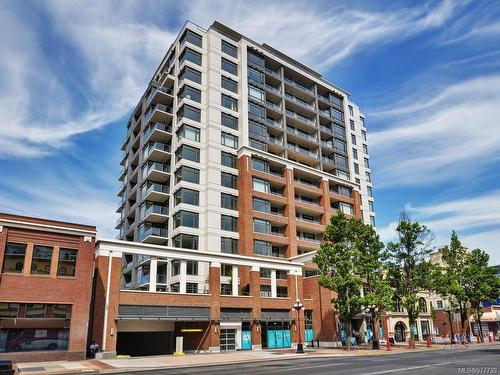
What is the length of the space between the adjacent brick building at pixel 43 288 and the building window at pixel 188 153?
24.3 meters

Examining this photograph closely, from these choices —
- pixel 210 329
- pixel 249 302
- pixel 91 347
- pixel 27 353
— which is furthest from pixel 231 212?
pixel 27 353

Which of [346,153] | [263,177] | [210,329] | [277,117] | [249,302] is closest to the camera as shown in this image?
[210,329]

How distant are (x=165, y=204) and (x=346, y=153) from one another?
1367 inches

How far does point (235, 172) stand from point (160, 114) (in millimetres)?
14620

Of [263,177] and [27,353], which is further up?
[263,177]

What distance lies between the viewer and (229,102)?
61781 millimetres

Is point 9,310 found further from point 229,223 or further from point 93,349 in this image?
point 229,223

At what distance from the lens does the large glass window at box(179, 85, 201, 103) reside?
193 feet

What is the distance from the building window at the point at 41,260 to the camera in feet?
101

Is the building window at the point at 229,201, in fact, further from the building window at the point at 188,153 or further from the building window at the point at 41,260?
the building window at the point at 41,260

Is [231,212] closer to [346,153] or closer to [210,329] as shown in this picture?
[210,329]

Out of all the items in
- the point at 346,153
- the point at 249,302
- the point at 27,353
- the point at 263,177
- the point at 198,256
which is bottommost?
the point at 27,353

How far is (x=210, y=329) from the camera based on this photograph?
1607 inches

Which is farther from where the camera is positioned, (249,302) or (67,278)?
(249,302)
